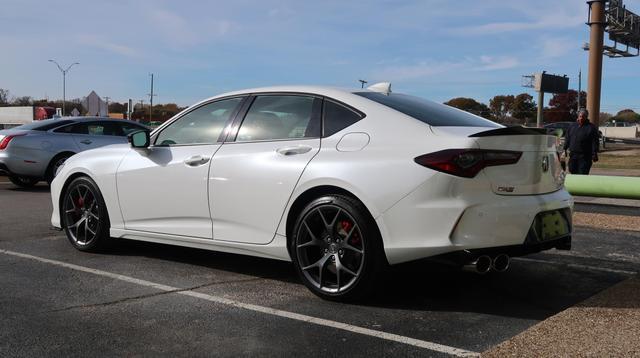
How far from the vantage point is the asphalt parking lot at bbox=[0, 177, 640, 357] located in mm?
3412

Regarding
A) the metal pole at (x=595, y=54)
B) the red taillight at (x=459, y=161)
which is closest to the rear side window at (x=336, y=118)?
the red taillight at (x=459, y=161)

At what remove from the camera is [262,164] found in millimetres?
4562

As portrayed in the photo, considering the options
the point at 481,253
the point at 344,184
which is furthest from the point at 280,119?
the point at 481,253

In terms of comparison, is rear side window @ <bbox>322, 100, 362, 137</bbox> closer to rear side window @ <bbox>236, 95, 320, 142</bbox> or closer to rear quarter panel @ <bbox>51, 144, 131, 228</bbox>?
rear side window @ <bbox>236, 95, 320, 142</bbox>

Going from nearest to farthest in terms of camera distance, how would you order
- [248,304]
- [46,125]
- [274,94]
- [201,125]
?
[248,304]
[274,94]
[201,125]
[46,125]

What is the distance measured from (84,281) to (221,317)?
1.49 m

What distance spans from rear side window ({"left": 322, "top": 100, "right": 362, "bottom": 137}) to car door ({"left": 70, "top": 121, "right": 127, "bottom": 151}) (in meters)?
9.12

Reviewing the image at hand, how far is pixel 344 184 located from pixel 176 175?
1673mm

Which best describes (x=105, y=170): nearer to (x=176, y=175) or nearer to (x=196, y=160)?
(x=176, y=175)

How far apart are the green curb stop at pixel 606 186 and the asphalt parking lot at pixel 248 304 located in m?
2.85

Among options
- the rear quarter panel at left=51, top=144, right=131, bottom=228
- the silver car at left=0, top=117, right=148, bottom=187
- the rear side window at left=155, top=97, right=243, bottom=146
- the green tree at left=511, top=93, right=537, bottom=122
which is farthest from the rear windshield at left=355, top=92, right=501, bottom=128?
the green tree at left=511, top=93, right=537, bottom=122

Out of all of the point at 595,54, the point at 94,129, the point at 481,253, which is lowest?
the point at 481,253

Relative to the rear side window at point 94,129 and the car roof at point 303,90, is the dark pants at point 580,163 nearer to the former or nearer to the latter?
the car roof at point 303,90

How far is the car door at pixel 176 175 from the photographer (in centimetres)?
495
